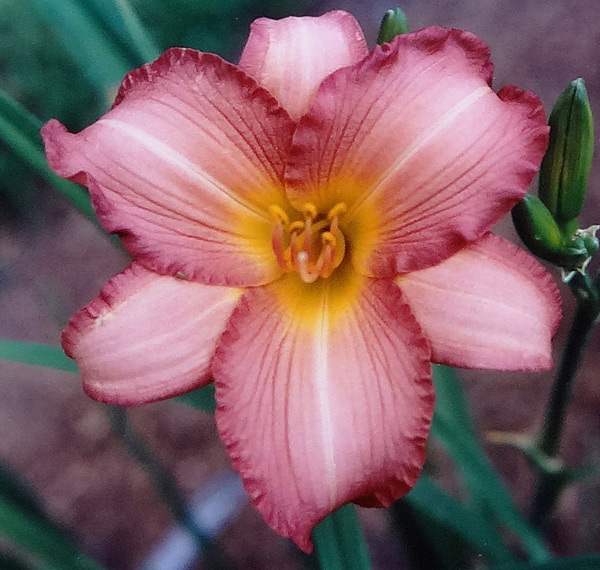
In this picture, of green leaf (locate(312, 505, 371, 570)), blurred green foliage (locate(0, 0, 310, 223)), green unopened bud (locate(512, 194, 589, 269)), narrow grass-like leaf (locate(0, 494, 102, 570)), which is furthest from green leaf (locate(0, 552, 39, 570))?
blurred green foliage (locate(0, 0, 310, 223))

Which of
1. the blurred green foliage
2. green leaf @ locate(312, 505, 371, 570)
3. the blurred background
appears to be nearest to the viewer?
green leaf @ locate(312, 505, 371, 570)

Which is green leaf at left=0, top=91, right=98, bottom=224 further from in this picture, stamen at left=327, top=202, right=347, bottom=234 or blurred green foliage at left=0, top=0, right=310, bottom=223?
blurred green foliage at left=0, top=0, right=310, bottom=223

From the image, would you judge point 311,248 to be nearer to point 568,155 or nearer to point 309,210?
point 309,210

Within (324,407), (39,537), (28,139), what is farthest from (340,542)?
(28,139)

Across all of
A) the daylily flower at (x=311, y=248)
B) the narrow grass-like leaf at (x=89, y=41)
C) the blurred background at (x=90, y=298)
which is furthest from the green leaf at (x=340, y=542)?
the blurred background at (x=90, y=298)

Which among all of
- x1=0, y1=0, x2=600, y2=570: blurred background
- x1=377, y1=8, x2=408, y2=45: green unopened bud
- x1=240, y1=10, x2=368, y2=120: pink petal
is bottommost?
x1=0, y1=0, x2=600, y2=570: blurred background

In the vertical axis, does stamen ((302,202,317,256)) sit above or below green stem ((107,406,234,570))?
above
